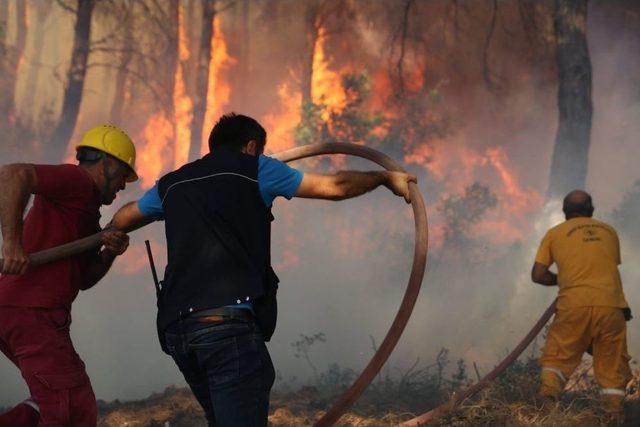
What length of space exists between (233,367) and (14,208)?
3.87ft

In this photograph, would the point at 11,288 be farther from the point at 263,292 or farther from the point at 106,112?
the point at 106,112

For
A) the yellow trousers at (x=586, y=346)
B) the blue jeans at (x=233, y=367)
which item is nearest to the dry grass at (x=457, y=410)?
the yellow trousers at (x=586, y=346)

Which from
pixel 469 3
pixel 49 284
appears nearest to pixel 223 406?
pixel 49 284

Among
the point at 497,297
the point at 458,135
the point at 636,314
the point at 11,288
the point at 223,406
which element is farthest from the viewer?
the point at 458,135

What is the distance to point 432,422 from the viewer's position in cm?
627

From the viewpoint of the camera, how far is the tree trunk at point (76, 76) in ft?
36.9

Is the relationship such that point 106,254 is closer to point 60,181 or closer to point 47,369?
point 60,181

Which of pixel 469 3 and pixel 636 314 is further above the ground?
pixel 469 3

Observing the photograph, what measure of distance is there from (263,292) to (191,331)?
1.07 ft

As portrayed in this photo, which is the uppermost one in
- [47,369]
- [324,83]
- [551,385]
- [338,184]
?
[324,83]

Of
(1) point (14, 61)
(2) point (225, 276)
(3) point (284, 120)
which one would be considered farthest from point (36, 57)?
(2) point (225, 276)

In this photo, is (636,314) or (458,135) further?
(458,135)

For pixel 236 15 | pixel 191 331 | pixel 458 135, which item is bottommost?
pixel 191 331

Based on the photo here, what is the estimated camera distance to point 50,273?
13.8ft
